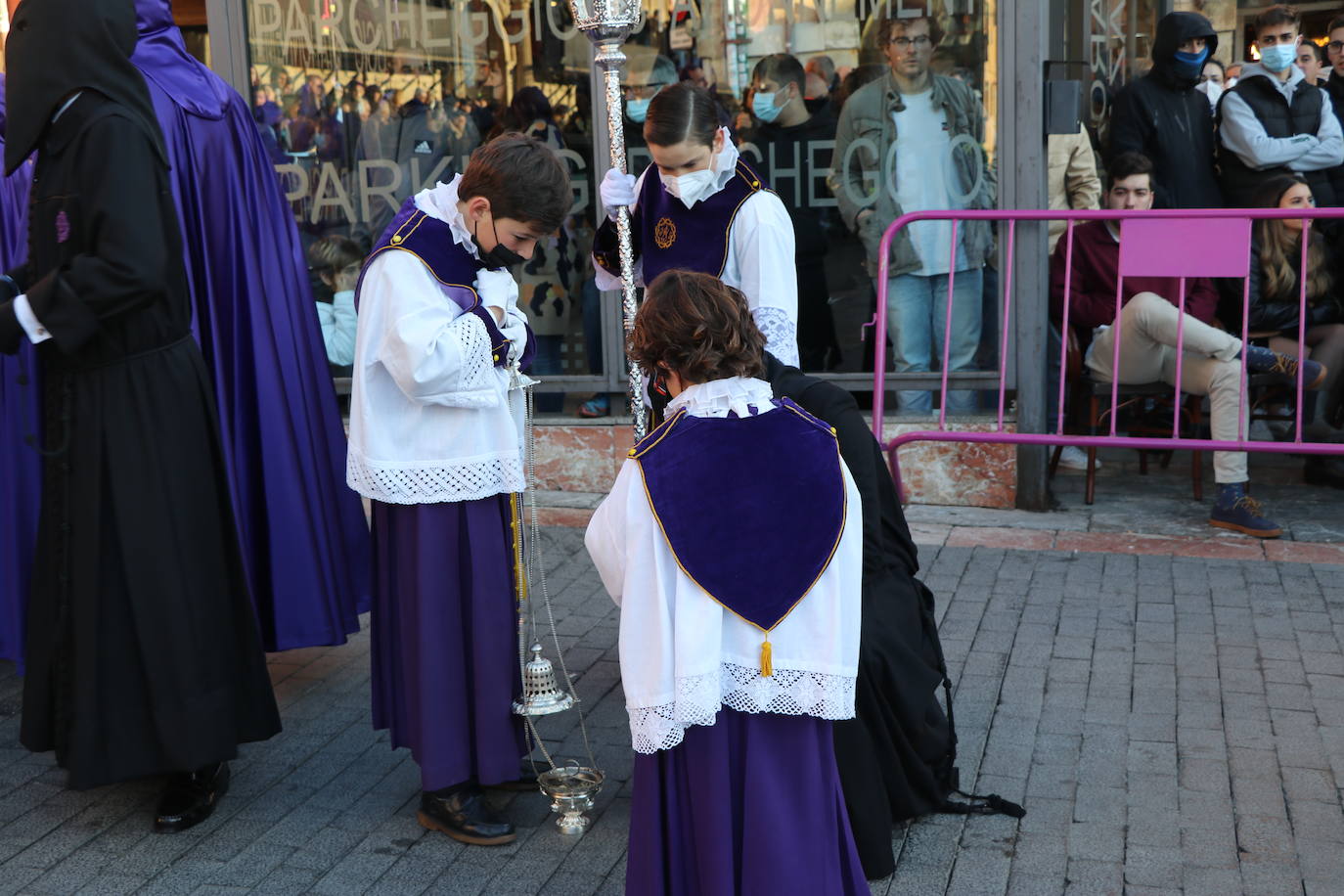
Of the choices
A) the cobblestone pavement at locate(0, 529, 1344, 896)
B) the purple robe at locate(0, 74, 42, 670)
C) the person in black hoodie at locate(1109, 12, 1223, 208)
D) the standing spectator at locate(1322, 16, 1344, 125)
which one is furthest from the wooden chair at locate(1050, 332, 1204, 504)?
the purple robe at locate(0, 74, 42, 670)

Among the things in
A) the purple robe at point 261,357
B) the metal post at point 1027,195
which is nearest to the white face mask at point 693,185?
the purple robe at point 261,357

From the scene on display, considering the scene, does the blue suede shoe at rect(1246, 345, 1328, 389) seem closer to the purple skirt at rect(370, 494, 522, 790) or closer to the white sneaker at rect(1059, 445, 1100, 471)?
the white sneaker at rect(1059, 445, 1100, 471)

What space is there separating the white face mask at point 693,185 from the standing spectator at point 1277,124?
378 centimetres

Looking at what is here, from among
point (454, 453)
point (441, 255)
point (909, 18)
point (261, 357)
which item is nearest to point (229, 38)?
point (909, 18)

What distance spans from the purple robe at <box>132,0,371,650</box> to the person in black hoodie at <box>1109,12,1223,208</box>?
14.4ft

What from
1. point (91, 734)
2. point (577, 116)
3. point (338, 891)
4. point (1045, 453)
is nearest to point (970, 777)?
point (338, 891)

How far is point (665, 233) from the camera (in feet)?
14.4

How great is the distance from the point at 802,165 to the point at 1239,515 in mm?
2441

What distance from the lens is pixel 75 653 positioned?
141 inches

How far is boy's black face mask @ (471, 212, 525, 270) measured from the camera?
3432mm

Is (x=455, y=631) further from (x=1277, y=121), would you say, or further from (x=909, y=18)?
(x=1277, y=121)

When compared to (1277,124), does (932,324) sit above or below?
below

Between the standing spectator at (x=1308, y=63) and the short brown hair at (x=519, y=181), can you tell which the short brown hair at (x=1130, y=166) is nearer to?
the standing spectator at (x=1308, y=63)

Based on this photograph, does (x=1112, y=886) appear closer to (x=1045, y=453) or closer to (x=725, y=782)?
(x=725, y=782)
